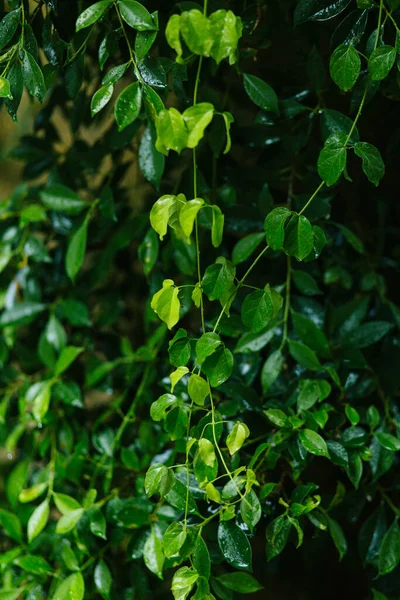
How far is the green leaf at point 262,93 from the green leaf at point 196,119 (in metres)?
0.22

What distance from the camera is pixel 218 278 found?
61cm

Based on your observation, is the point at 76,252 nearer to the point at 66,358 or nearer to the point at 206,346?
the point at 66,358

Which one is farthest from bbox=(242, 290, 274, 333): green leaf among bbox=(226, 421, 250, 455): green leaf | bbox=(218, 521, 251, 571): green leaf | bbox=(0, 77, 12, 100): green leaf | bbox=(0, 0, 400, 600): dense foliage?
bbox=(0, 77, 12, 100): green leaf

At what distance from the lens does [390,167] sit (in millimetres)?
978

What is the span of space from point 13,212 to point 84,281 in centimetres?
17

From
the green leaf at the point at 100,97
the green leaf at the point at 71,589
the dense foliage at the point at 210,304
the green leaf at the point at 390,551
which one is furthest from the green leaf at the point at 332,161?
the green leaf at the point at 71,589

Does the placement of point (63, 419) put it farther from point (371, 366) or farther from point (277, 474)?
point (371, 366)

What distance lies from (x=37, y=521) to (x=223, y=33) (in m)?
0.71

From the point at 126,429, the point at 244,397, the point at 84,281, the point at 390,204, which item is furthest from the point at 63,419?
the point at 390,204

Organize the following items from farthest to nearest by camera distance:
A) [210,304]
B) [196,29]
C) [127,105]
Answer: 1. [210,304]
2. [127,105]
3. [196,29]

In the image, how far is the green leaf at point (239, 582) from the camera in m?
0.73

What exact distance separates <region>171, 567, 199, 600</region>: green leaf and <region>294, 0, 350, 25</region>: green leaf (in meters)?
0.60

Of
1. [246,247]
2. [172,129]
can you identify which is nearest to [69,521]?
[246,247]

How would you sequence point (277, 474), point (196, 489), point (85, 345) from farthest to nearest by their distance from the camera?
1. point (85, 345)
2. point (277, 474)
3. point (196, 489)
